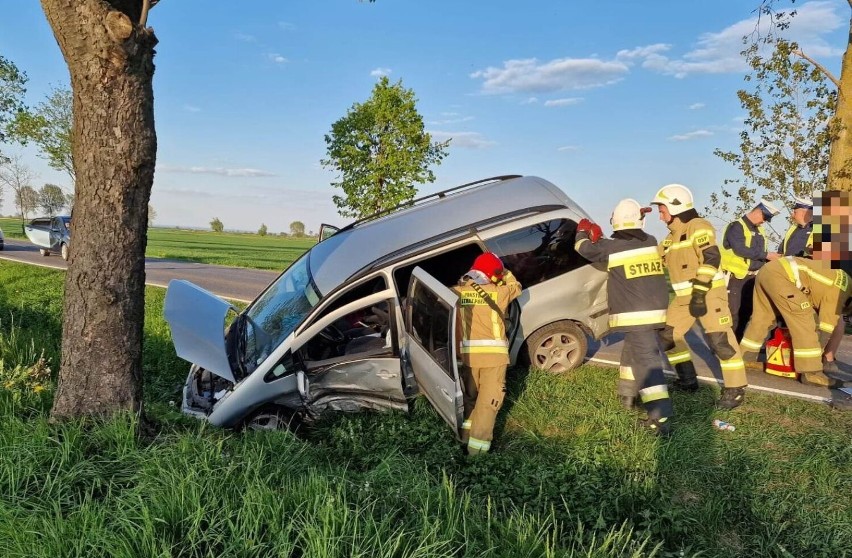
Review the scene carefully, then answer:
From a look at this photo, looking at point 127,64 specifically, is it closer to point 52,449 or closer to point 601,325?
point 52,449

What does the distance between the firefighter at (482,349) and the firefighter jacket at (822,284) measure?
330 centimetres

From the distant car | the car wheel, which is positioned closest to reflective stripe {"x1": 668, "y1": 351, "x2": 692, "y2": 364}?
the car wheel

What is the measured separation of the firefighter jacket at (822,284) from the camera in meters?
5.51

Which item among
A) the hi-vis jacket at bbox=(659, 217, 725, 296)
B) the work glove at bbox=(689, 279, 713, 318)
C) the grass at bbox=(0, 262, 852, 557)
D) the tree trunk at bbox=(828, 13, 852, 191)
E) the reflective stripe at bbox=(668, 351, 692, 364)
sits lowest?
the grass at bbox=(0, 262, 852, 557)

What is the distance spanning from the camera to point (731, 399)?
4.93 meters

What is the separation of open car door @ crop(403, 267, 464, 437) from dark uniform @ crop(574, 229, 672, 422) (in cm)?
163

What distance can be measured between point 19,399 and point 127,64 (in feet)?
8.04

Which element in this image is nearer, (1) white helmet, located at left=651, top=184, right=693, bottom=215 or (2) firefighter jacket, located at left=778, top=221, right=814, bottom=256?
(1) white helmet, located at left=651, top=184, right=693, bottom=215

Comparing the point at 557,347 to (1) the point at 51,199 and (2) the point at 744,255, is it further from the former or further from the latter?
(1) the point at 51,199

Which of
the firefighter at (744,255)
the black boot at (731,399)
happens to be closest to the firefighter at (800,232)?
the firefighter at (744,255)

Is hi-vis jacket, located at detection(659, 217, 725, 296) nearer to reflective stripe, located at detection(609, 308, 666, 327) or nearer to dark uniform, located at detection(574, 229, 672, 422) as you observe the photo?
dark uniform, located at detection(574, 229, 672, 422)

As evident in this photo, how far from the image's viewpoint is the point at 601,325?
19.0ft

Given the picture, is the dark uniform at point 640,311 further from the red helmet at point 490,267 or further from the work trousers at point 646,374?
the red helmet at point 490,267

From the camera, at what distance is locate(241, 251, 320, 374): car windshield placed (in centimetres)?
456
